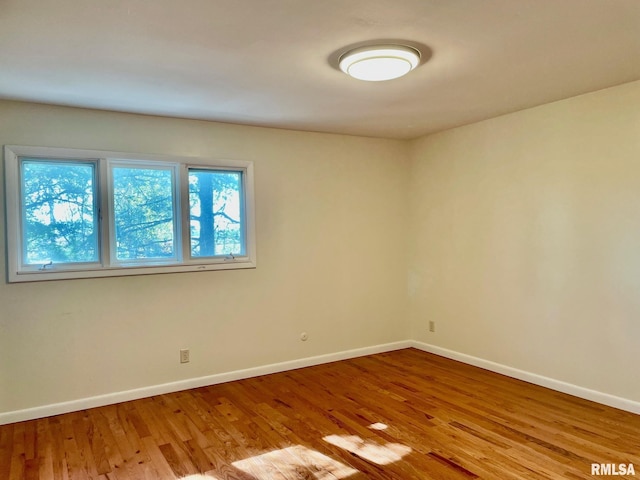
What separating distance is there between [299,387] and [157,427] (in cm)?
121

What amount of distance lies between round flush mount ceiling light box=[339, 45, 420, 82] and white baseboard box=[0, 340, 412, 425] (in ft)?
9.27

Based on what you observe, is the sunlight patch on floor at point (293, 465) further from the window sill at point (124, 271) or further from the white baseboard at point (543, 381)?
the white baseboard at point (543, 381)

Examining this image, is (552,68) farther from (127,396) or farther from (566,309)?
(127,396)

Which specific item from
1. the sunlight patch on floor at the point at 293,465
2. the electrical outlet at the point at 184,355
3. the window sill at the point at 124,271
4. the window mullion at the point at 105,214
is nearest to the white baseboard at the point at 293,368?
the electrical outlet at the point at 184,355

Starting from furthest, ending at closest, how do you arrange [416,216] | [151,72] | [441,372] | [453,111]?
[416,216]
[441,372]
[453,111]
[151,72]

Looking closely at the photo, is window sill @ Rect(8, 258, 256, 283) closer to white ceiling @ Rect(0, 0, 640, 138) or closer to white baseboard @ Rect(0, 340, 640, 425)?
white baseboard @ Rect(0, 340, 640, 425)

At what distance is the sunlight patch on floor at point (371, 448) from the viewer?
2.54m

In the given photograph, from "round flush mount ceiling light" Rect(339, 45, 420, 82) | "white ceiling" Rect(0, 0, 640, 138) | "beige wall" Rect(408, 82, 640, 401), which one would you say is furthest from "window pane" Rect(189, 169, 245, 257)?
"beige wall" Rect(408, 82, 640, 401)

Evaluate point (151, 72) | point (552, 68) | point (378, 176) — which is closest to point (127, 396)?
point (151, 72)

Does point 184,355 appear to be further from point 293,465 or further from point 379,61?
point 379,61

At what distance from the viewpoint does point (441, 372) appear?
410 cm

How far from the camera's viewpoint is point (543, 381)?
3648 millimetres

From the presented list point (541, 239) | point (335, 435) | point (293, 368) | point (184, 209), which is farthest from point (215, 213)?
point (541, 239)

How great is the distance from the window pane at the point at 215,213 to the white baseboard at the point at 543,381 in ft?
7.87
